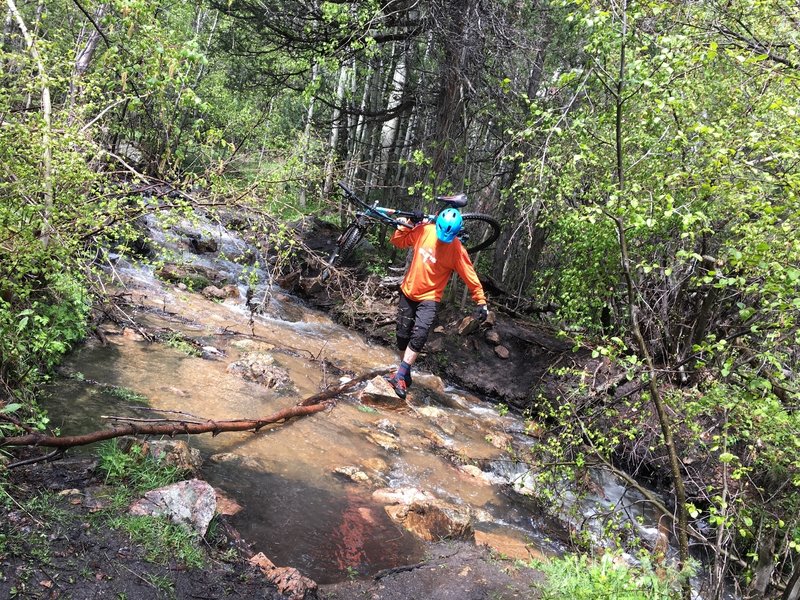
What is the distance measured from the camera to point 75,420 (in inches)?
147

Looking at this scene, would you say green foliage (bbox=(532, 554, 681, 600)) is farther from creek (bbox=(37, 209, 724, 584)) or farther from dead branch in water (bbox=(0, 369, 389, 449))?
dead branch in water (bbox=(0, 369, 389, 449))

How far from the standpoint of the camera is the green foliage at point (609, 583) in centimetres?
280

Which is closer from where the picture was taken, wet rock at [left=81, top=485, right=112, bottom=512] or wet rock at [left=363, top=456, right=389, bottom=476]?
wet rock at [left=81, top=485, right=112, bottom=512]

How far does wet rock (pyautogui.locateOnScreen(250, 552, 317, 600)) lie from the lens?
269 cm

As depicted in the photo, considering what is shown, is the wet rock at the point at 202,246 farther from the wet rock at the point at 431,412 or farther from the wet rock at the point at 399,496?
the wet rock at the point at 399,496

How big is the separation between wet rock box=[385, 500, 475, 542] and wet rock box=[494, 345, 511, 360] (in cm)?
594

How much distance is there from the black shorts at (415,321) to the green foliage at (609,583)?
388 centimetres

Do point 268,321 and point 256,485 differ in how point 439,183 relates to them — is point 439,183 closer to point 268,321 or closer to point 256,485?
point 268,321


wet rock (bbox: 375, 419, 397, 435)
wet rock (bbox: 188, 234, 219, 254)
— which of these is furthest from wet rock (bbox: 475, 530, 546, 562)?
wet rock (bbox: 188, 234, 219, 254)

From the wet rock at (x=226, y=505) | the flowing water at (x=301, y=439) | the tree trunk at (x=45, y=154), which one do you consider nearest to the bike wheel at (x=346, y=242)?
the flowing water at (x=301, y=439)

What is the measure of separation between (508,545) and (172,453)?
9.44ft

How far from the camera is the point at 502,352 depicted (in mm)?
9875

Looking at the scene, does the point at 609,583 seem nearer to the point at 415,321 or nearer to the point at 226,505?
the point at 226,505

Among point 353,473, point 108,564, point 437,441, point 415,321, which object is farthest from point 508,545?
point 415,321
